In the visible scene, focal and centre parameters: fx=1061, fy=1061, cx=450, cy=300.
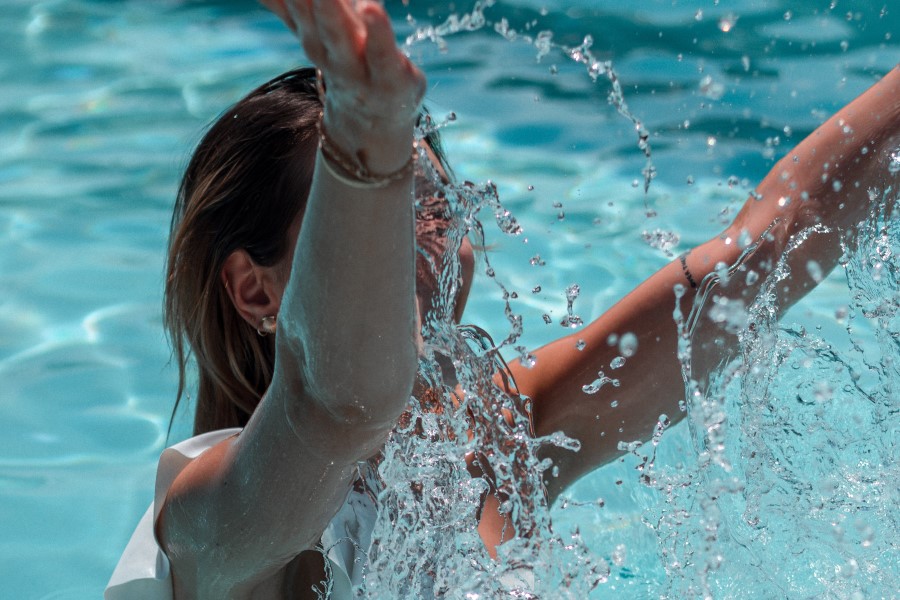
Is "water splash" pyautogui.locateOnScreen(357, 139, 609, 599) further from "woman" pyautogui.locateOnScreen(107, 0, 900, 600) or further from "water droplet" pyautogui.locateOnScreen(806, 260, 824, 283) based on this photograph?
"water droplet" pyautogui.locateOnScreen(806, 260, 824, 283)

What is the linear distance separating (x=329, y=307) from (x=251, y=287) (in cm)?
55

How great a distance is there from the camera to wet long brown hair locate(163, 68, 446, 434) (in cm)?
141

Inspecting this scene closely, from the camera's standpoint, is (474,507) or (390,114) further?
(474,507)

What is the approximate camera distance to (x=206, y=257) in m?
1.49

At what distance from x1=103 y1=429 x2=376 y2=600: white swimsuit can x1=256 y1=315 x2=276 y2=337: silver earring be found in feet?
0.56

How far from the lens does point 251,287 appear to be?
1.46 metres

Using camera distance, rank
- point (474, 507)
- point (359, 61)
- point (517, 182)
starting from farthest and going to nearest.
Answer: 1. point (517, 182)
2. point (474, 507)
3. point (359, 61)

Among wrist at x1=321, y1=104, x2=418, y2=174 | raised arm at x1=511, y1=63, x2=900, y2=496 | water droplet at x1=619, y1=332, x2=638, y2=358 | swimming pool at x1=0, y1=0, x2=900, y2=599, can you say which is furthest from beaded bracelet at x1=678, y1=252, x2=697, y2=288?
wrist at x1=321, y1=104, x2=418, y2=174

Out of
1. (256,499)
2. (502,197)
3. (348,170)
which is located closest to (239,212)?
(256,499)

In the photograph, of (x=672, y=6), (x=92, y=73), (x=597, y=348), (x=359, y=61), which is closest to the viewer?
(x=359, y=61)

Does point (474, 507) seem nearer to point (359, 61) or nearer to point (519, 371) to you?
point (519, 371)

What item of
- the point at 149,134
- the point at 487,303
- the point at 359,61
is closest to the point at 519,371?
the point at 359,61

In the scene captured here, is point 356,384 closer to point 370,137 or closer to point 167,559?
point 370,137

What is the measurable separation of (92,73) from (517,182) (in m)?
2.06
